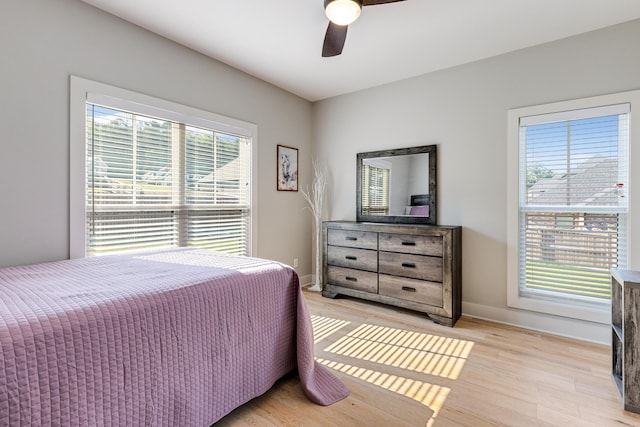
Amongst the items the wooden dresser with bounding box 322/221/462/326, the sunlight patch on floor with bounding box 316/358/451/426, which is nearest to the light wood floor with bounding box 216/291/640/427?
the sunlight patch on floor with bounding box 316/358/451/426

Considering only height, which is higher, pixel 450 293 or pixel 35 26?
pixel 35 26

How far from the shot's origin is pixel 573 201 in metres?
2.63

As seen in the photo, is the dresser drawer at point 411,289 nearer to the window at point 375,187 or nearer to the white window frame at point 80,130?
the window at point 375,187

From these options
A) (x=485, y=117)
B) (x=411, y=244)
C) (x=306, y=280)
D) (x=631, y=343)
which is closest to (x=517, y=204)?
(x=485, y=117)

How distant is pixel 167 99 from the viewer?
270cm

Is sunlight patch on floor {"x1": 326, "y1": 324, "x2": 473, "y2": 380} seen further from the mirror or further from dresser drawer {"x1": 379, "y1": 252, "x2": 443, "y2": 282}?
the mirror

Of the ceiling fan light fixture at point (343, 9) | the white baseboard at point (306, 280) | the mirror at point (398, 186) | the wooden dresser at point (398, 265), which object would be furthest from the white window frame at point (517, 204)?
the white baseboard at point (306, 280)

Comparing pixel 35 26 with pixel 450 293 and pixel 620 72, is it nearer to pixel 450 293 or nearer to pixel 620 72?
pixel 450 293

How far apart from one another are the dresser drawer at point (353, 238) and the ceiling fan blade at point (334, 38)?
5.98 ft

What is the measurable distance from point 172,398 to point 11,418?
535 mm

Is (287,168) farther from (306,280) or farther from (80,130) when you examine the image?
(80,130)

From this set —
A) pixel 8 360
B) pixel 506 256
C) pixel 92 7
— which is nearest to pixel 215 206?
pixel 92 7

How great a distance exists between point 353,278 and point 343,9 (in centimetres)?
256

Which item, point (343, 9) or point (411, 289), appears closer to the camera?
point (343, 9)
